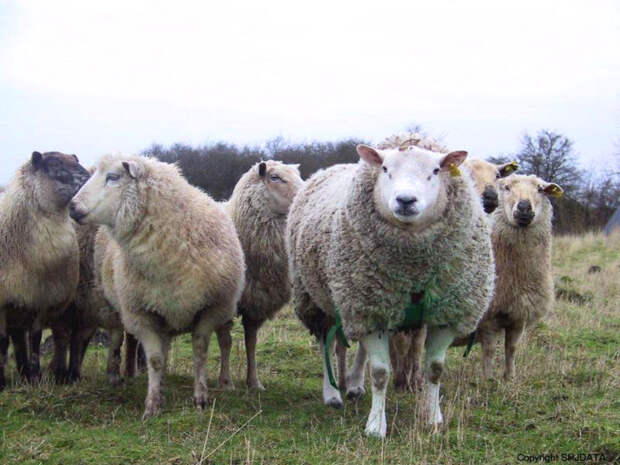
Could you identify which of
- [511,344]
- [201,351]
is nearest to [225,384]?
[201,351]

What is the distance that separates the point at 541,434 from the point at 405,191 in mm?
1656

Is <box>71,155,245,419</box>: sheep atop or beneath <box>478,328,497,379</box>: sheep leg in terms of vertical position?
atop

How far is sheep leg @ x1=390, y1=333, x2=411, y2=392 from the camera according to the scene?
622 cm

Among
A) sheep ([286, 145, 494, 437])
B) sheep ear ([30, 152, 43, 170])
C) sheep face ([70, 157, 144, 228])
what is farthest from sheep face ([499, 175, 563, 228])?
sheep ear ([30, 152, 43, 170])

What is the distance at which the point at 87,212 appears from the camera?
541 cm

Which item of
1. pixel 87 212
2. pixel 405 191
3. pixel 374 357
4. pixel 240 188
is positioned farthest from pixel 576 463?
pixel 240 188

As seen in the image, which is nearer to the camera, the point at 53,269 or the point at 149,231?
the point at 149,231

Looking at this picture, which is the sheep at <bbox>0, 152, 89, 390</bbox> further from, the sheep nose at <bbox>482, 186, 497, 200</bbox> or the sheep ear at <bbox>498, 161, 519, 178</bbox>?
the sheep ear at <bbox>498, 161, 519, 178</bbox>

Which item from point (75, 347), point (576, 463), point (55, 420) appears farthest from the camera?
point (75, 347)

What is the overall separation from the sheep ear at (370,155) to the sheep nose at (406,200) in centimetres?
58

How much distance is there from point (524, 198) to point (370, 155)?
2.31 metres

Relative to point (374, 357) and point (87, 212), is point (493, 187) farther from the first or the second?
point (87, 212)

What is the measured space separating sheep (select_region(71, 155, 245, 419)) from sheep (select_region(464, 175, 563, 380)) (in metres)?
2.33

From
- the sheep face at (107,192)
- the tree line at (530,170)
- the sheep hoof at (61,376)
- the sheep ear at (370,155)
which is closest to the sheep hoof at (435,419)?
the sheep ear at (370,155)
